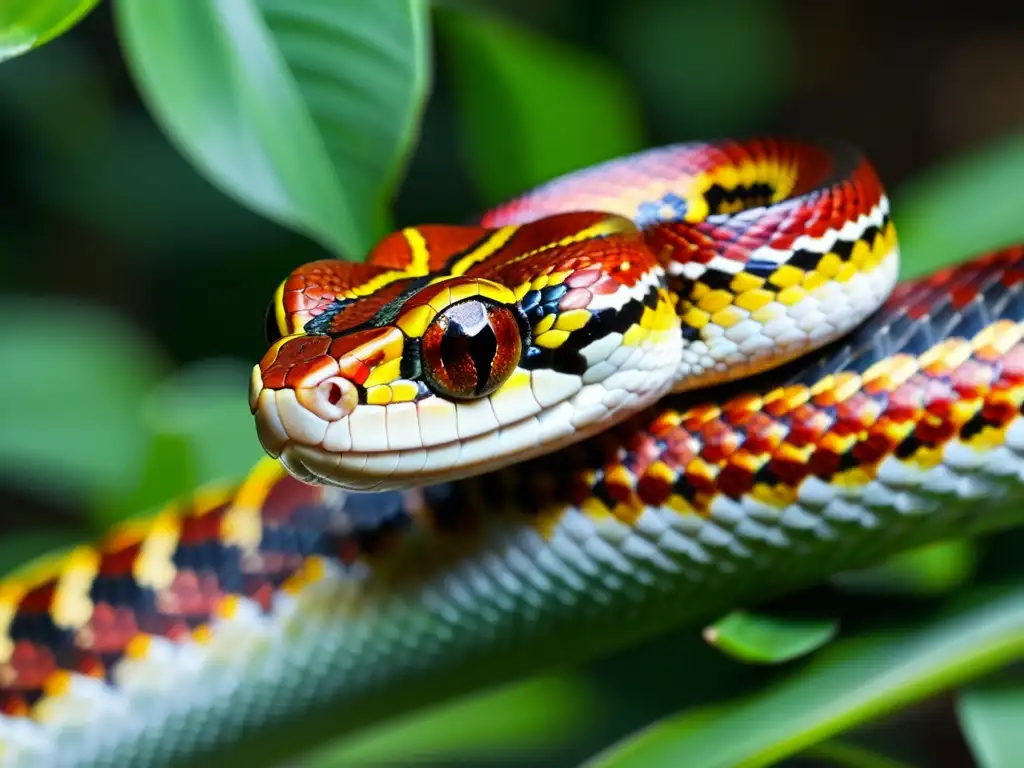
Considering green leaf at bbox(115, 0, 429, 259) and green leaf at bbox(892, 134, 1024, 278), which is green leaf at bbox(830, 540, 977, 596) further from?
green leaf at bbox(115, 0, 429, 259)

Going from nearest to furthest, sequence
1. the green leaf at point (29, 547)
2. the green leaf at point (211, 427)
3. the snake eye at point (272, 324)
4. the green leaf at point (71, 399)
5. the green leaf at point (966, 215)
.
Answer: the snake eye at point (272, 324), the green leaf at point (966, 215), the green leaf at point (211, 427), the green leaf at point (71, 399), the green leaf at point (29, 547)

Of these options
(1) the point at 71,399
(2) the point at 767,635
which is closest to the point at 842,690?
(2) the point at 767,635

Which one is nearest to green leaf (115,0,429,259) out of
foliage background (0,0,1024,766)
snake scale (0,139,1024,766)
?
snake scale (0,139,1024,766)

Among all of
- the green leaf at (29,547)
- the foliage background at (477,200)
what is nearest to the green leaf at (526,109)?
the foliage background at (477,200)

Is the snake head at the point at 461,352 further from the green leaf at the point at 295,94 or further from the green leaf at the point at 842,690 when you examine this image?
the green leaf at the point at 842,690

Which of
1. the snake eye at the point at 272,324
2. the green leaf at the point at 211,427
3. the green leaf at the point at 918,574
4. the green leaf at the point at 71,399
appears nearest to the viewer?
the snake eye at the point at 272,324

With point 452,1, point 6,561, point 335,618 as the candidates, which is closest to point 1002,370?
point 335,618

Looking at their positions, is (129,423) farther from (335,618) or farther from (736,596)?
(736,596)
